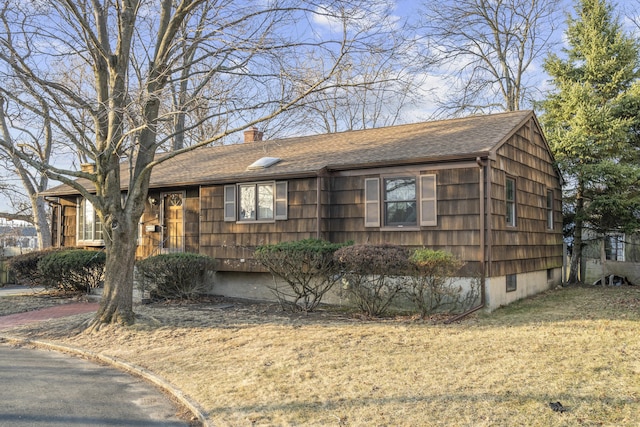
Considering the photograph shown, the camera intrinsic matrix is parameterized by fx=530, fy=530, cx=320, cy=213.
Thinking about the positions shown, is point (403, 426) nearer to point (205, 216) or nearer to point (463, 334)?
point (463, 334)

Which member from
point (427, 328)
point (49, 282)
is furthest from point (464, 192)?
point (49, 282)

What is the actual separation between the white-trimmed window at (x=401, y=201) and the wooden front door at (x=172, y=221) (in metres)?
6.36

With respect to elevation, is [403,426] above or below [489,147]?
below

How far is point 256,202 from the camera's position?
13.8 m

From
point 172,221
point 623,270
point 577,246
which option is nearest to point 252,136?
point 172,221

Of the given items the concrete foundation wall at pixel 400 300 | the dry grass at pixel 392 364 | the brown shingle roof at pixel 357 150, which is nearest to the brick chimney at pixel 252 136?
the brown shingle roof at pixel 357 150

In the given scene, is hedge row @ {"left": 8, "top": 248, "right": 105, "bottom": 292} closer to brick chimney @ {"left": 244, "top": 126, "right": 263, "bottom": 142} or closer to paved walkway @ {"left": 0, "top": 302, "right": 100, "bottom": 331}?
paved walkway @ {"left": 0, "top": 302, "right": 100, "bottom": 331}

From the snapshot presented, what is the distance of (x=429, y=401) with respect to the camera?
5.05 m

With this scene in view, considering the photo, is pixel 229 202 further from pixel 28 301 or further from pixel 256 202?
pixel 28 301

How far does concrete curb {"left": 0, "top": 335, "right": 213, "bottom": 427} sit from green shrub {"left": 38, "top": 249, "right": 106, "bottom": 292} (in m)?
4.91

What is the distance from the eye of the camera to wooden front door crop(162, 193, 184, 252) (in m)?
15.9

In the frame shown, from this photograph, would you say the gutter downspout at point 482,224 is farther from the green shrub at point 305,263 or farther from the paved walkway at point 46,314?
the paved walkway at point 46,314

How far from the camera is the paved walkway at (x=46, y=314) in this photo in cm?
1076

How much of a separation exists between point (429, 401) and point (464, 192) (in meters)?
6.76
